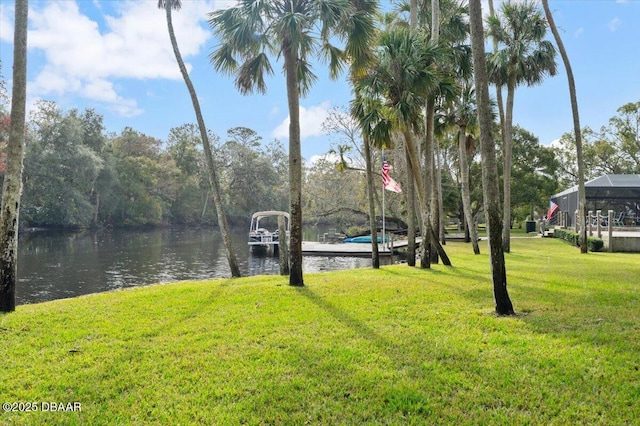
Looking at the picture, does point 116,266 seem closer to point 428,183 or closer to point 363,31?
point 428,183

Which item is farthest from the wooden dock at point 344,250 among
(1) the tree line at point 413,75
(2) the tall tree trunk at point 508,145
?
(2) the tall tree trunk at point 508,145

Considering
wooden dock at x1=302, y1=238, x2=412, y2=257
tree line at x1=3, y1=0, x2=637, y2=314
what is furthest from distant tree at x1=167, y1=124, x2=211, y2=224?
wooden dock at x1=302, y1=238, x2=412, y2=257

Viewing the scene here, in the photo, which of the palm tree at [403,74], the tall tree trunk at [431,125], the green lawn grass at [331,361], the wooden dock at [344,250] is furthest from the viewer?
the wooden dock at [344,250]

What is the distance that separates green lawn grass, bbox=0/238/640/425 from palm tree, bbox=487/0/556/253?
37.8ft

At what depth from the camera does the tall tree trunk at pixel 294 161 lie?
8.67 metres

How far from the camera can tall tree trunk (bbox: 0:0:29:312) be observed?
6215mm

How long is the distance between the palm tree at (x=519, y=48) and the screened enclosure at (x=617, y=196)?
12688mm

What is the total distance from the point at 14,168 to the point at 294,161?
477cm

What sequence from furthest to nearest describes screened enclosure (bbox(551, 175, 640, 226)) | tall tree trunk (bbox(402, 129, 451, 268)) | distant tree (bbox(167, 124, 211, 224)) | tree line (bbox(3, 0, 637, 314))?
distant tree (bbox(167, 124, 211, 224)), screened enclosure (bbox(551, 175, 640, 226)), tall tree trunk (bbox(402, 129, 451, 268)), tree line (bbox(3, 0, 637, 314))

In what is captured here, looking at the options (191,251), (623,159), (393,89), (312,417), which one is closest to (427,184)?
(393,89)

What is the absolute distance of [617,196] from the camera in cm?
2552

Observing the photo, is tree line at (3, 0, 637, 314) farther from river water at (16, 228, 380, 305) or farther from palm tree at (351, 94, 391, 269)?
river water at (16, 228, 380, 305)

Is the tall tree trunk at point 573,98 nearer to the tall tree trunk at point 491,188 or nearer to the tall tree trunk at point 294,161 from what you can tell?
the tall tree trunk at point 294,161

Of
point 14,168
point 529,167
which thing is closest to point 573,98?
point 14,168
